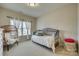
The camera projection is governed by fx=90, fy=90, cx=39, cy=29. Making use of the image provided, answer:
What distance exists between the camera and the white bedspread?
1.60 m

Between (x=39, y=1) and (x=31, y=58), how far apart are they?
1030 mm

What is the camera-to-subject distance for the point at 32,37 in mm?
1634

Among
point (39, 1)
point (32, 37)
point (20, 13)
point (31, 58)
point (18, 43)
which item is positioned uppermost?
point (39, 1)

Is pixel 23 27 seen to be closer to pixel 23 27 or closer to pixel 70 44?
pixel 23 27

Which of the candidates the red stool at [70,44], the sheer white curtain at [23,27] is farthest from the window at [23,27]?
the red stool at [70,44]

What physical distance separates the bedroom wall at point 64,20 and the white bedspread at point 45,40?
0.61 ft

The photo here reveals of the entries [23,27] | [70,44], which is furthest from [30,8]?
[70,44]

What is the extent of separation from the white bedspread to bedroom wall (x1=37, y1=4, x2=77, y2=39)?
19cm

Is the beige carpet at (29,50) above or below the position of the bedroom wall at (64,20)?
below

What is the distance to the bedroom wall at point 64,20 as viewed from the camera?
1.58 meters

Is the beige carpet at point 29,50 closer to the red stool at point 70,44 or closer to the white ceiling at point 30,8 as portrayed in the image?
the red stool at point 70,44

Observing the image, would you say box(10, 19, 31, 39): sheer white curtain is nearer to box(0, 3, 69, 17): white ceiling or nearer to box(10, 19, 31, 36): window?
box(10, 19, 31, 36): window

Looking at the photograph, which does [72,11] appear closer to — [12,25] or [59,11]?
[59,11]

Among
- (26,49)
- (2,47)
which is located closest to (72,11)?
(26,49)
